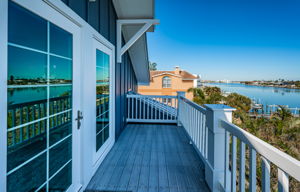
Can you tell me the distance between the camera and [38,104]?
1363 mm

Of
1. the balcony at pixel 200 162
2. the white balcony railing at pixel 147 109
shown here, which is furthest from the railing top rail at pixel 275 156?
the white balcony railing at pixel 147 109

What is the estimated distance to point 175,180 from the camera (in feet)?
7.67

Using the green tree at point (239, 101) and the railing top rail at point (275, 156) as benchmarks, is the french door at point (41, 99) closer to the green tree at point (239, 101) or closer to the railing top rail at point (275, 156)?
the railing top rail at point (275, 156)

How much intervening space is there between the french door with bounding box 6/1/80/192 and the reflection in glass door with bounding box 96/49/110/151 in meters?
0.74

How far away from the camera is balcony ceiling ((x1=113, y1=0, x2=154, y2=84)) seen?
3610 millimetres

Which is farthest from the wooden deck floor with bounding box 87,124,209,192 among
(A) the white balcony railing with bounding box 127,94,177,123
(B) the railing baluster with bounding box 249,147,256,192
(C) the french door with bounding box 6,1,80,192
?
(A) the white balcony railing with bounding box 127,94,177,123

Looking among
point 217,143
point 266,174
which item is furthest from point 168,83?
point 266,174

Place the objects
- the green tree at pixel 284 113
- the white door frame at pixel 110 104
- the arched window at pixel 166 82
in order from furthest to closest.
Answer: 1. the arched window at pixel 166 82
2. the green tree at pixel 284 113
3. the white door frame at pixel 110 104

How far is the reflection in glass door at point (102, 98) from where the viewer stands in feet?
9.00

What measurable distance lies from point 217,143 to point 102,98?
200 cm

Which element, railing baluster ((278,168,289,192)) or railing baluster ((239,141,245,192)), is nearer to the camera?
railing baluster ((278,168,289,192))

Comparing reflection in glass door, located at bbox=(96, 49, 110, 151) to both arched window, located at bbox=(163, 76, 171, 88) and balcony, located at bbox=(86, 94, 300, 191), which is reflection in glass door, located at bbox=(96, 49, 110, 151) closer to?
balcony, located at bbox=(86, 94, 300, 191)

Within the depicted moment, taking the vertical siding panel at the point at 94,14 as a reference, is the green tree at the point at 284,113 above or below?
below

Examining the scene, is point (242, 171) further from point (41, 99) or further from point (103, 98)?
point (103, 98)
